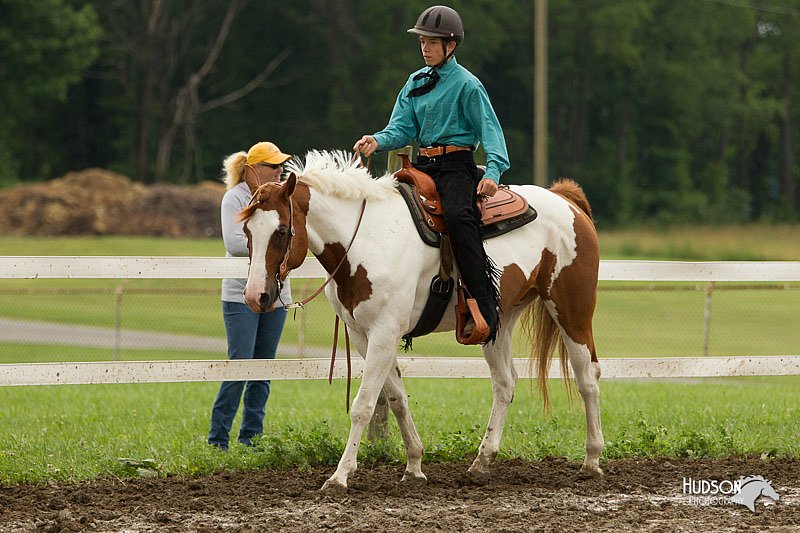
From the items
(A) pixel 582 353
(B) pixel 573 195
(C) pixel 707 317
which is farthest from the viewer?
(C) pixel 707 317

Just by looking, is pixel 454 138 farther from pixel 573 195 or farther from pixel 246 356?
pixel 246 356

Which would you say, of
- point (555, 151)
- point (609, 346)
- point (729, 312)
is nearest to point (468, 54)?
point (555, 151)

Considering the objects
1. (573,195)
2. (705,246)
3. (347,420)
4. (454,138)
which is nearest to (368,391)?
(454,138)

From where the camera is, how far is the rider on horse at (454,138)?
6332 millimetres

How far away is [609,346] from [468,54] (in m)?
32.3

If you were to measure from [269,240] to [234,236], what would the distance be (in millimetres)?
1833

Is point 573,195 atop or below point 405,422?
atop

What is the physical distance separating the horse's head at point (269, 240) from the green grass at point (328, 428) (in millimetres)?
1592

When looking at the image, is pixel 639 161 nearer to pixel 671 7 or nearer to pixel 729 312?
pixel 671 7

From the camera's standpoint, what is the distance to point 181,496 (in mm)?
6152

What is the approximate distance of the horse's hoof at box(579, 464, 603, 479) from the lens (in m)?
6.85

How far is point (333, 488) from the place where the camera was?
607 centimetres

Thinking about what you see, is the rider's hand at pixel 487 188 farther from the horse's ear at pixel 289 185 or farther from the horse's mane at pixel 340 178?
the horse's ear at pixel 289 185

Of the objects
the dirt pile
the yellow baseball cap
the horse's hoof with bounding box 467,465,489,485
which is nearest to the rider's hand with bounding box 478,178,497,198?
the yellow baseball cap
